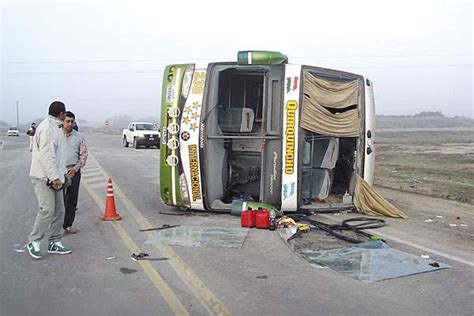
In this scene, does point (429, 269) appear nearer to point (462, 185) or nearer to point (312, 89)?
point (312, 89)

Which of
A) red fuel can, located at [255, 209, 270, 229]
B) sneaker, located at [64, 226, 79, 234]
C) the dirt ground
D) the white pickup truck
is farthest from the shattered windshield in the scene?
red fuel can, located at [255, 209, 270, 229]

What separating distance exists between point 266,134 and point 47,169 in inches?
152

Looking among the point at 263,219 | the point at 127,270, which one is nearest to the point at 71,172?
the point at 127,270

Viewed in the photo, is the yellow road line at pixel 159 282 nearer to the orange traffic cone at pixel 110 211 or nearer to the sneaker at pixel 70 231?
the sneaker at pixel 70 231

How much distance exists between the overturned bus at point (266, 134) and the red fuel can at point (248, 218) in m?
0.66

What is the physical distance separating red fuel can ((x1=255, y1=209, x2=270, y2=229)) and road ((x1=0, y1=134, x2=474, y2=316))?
24cm

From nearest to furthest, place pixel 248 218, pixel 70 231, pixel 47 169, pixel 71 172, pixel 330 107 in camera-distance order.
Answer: pixel 47 169 < pixel 71 172 < pixel 70 231 < pixel 248 218 < pixel 330 107

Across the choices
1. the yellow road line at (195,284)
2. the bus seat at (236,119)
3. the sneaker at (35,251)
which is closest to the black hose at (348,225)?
the bus seat at (236,119)

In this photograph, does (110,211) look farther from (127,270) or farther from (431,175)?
(431,175)

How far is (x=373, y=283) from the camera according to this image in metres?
5.63

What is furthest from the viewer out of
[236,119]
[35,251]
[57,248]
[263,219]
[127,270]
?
[236,119]

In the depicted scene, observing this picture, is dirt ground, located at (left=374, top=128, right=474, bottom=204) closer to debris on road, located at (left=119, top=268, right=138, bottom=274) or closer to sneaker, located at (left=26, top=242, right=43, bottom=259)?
debris on road, located at (left=119, top=268, right=138, bottom=274)

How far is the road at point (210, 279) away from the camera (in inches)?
188

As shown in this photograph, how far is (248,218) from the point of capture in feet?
27.5
